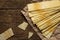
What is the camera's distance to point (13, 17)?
1.27 m

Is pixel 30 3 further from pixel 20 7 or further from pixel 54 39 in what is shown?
pixel 54 39

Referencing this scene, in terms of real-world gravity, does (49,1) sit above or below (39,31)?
above

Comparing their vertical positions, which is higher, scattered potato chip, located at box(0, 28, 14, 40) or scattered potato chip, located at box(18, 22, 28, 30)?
scattered potato chip, located at box(18, 22, 28, 30)

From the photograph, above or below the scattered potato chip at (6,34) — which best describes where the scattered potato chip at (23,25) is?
above

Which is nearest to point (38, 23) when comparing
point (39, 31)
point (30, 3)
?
point (39, 31)

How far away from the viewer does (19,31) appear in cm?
122

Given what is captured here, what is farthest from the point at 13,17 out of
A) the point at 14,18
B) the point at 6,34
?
the point at 6,34

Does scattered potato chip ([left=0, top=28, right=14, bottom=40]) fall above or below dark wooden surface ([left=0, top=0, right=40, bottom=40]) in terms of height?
below

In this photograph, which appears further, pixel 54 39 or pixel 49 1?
pixel 49 1

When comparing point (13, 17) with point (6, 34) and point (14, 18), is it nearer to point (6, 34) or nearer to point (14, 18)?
point (14, 18)

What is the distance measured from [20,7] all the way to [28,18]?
10 cm

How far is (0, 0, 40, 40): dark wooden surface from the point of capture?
1.21 metres

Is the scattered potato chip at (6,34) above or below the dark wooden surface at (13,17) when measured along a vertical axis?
below

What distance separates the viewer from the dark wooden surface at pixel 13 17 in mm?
1205
